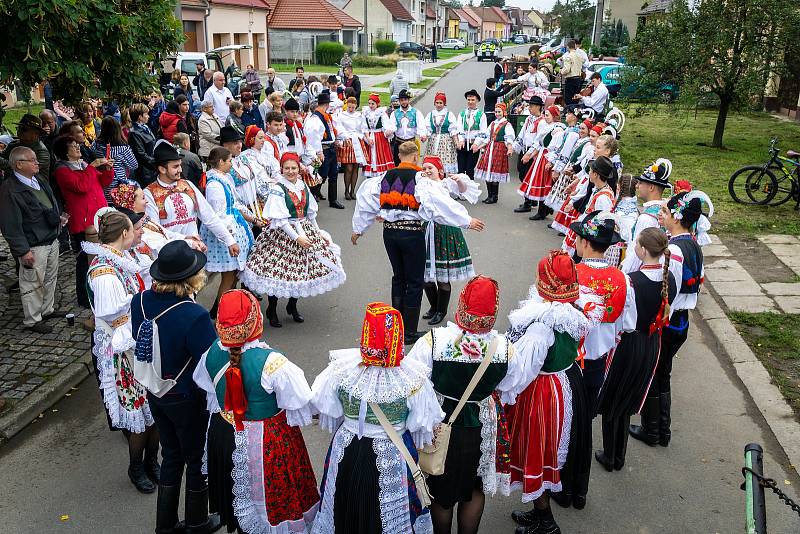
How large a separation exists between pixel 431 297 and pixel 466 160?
6128 millimetres

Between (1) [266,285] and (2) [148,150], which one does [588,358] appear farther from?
(2) [148,150]

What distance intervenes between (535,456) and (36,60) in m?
4.98

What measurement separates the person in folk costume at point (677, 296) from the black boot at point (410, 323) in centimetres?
246

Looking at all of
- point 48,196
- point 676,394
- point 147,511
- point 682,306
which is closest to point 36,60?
point 48,196

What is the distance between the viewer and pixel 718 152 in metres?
17.8

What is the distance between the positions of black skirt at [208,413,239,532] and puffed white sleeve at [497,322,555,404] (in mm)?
1555

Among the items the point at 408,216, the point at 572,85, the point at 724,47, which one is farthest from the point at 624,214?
the point at 572,85

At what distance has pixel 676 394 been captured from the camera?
6277mm

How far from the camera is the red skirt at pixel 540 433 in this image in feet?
13.1

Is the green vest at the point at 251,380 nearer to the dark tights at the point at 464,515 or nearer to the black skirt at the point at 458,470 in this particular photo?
the black skirt at the point at 458,470

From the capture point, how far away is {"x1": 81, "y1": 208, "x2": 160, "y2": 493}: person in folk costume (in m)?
4.34

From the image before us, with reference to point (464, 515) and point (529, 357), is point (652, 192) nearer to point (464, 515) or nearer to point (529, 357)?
point (529, 357)

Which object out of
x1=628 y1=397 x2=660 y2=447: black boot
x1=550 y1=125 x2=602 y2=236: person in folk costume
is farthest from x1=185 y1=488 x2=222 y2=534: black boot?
x1=550 y1=125 x2=602 y2=236: person in folk costume

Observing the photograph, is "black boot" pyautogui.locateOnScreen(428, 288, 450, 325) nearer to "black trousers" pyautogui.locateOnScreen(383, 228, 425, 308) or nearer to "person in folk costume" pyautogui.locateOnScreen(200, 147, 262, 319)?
"black trousers" pyautogui.locateOnScreen(383, 228, 425, 308)
